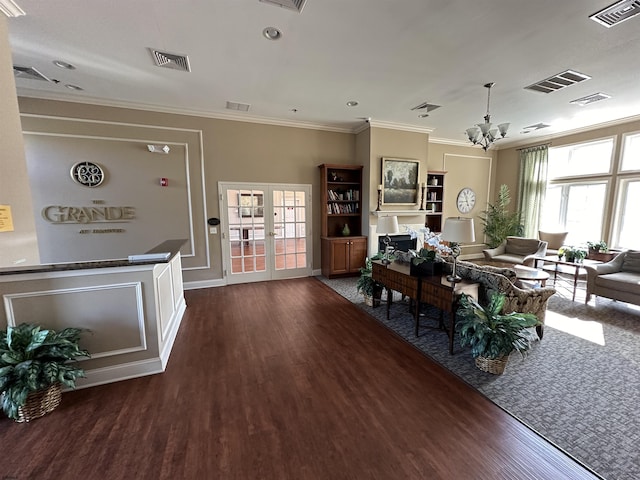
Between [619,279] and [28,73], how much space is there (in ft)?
27.8

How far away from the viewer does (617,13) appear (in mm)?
2252

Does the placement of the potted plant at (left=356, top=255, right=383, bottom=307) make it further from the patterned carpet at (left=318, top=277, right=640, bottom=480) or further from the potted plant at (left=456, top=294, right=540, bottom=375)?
the potted plant at (left=456, top=294, right=540, bottom=375)

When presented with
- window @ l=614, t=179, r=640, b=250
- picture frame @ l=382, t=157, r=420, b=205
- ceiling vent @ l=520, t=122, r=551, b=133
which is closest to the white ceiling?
ceiling vent @ l=520, t=122, r=551, b=133

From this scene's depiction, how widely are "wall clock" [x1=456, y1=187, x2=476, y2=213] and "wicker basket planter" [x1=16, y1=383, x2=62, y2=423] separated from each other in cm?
807

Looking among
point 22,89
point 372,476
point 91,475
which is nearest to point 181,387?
point 91,475

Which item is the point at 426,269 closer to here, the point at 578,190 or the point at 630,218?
the point at 630,218

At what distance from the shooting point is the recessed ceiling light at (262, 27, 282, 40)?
98.4 inches

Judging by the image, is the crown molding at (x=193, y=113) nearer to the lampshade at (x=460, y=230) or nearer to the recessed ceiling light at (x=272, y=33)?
the recessed ceiling light at (x=272, y=33)

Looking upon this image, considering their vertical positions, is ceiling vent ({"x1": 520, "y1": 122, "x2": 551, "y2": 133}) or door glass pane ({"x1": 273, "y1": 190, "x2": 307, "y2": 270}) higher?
ceiling vent ({"x1": 520, "y1": 122, "x2": 551, "y2": 133})

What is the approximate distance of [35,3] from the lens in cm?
215

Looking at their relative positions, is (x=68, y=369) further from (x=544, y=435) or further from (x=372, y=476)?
(x=544, y=435)

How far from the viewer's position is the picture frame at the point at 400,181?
220 inches

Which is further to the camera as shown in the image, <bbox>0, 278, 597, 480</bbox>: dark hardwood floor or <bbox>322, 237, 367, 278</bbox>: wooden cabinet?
<bbox>322, 237, 367, 278</bbox>: wooden cabinet

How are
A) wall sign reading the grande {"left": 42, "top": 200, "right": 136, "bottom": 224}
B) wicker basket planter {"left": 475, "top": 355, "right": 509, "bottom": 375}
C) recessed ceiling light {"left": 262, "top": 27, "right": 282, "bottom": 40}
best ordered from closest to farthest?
1. wicker basket planter {"left": 475, "top": 355, "right": 509, "bottom": 375}
2. recessed ceiling light {"left": 262, "top": 27, "right": 282, "bottom": 40}
3. wall sign reading the grande {"left": 42, "top": 200, "right": 136, "bottom": 224}
